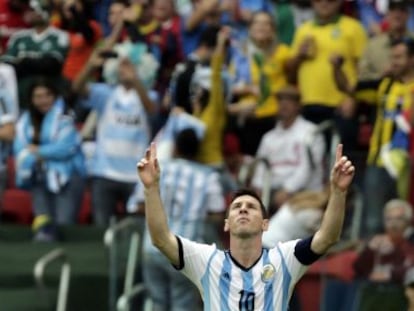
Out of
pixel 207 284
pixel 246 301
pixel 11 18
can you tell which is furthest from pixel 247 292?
pixel 11 18

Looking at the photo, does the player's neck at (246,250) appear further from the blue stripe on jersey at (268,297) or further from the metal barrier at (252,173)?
the metal barrier at (252,173)

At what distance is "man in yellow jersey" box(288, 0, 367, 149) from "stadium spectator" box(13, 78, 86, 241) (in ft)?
7.12

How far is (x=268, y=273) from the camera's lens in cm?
1101

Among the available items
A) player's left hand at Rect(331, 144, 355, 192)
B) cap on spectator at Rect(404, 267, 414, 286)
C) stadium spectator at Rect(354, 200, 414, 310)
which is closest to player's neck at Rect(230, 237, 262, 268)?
player's left hand at Rect(331, 144, 355, 192)

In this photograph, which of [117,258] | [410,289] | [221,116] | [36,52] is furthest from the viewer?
[36,52]

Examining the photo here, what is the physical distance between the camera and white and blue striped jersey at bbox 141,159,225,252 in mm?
14742

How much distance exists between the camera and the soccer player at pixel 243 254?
10844mm

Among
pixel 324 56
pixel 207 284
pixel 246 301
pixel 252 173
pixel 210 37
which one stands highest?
pixel 210 37

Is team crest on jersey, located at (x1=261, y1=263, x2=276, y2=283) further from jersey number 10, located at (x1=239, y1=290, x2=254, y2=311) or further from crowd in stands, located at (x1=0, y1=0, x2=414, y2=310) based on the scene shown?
crowd in stands, located at (x1=0, y1=0, x2=414, y2=310)

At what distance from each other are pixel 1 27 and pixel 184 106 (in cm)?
363

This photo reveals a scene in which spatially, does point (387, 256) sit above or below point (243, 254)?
above

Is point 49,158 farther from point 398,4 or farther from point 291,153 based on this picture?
point 398,4

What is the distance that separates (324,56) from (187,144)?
2708 millimetres

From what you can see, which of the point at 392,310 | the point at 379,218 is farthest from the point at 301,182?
the point at 392,310
